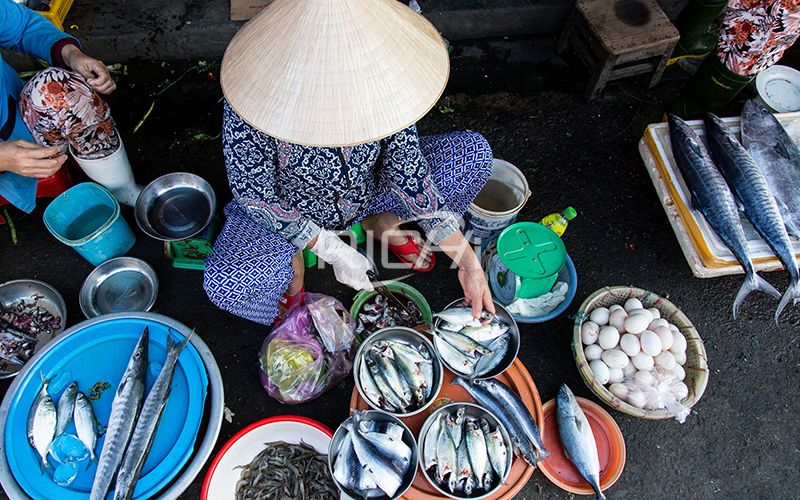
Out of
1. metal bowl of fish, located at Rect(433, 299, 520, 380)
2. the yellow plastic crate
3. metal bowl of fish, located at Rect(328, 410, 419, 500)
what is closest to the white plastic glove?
metal bowl of fish, located at Rect(433, 299, 520, 380)

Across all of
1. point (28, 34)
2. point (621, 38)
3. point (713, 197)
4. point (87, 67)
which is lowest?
point (713, 197)

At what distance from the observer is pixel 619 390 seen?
8.63ft

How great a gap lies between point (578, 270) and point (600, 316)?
54 centimetres

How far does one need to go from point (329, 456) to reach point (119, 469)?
Result: 945mm

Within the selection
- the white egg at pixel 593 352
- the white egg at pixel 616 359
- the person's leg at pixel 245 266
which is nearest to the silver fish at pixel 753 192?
the white egg at pixel 616 359

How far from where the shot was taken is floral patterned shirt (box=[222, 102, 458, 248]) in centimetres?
207

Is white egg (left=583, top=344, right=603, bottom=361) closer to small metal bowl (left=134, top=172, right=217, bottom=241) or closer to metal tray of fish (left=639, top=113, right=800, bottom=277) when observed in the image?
metal tray of fish (left=639, top=113, right=800, bottom=277)

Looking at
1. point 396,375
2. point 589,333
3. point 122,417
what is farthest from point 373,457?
point 589,333

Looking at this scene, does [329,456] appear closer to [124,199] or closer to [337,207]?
[337,207]

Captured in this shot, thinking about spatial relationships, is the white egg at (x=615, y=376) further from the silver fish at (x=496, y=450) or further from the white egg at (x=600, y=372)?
the silver fish at (x=496, y=450)

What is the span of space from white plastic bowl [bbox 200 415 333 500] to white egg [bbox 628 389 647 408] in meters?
1.59

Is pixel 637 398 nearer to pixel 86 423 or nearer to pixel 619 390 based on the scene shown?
pixel 619 390

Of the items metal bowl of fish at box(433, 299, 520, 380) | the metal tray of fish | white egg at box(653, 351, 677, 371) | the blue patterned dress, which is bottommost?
white egg at box(653, 351, 677, 371)

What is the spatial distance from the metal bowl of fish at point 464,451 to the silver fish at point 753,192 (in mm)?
1870
